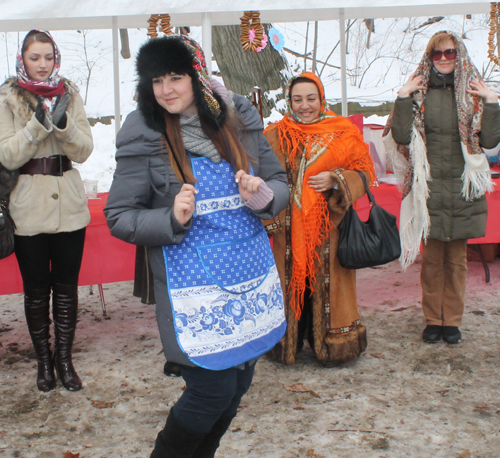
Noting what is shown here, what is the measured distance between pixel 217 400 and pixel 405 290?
3.26m

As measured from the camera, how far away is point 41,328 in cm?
298

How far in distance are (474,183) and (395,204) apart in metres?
0.86

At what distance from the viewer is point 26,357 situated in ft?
11.4

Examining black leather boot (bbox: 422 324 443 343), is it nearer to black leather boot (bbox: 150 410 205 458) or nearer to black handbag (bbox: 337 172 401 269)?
black handbag (bbox: 337 172 401 269)

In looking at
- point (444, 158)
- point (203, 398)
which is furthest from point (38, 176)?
point (444, 158)

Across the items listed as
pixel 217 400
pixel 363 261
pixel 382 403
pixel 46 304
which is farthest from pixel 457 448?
pixel 46 304

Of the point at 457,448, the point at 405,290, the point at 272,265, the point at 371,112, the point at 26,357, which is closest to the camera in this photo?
the point at 272,265

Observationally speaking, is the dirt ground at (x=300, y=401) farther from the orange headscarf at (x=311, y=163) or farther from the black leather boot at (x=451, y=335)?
the orange headscarf at (x=311, y=163)

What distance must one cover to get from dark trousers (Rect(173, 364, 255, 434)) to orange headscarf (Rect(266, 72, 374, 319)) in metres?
1.42

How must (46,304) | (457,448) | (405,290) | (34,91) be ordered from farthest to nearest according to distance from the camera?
(405,290) < (46,304) < (34,91) < (457,448)

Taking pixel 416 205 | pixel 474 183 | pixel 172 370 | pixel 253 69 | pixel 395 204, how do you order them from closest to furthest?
pixel 172 370, pixel 474 183, pixel 416 205, pixel 395 204, pixel 253 69

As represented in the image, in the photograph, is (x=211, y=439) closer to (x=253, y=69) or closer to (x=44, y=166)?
(x=44, y=166)

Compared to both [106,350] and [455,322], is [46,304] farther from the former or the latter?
[455,322]

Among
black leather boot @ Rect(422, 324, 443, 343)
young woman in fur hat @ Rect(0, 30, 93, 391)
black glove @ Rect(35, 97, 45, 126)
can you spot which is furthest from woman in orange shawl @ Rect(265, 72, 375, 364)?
black glove @ Rect(35, 97, 45, 126)
